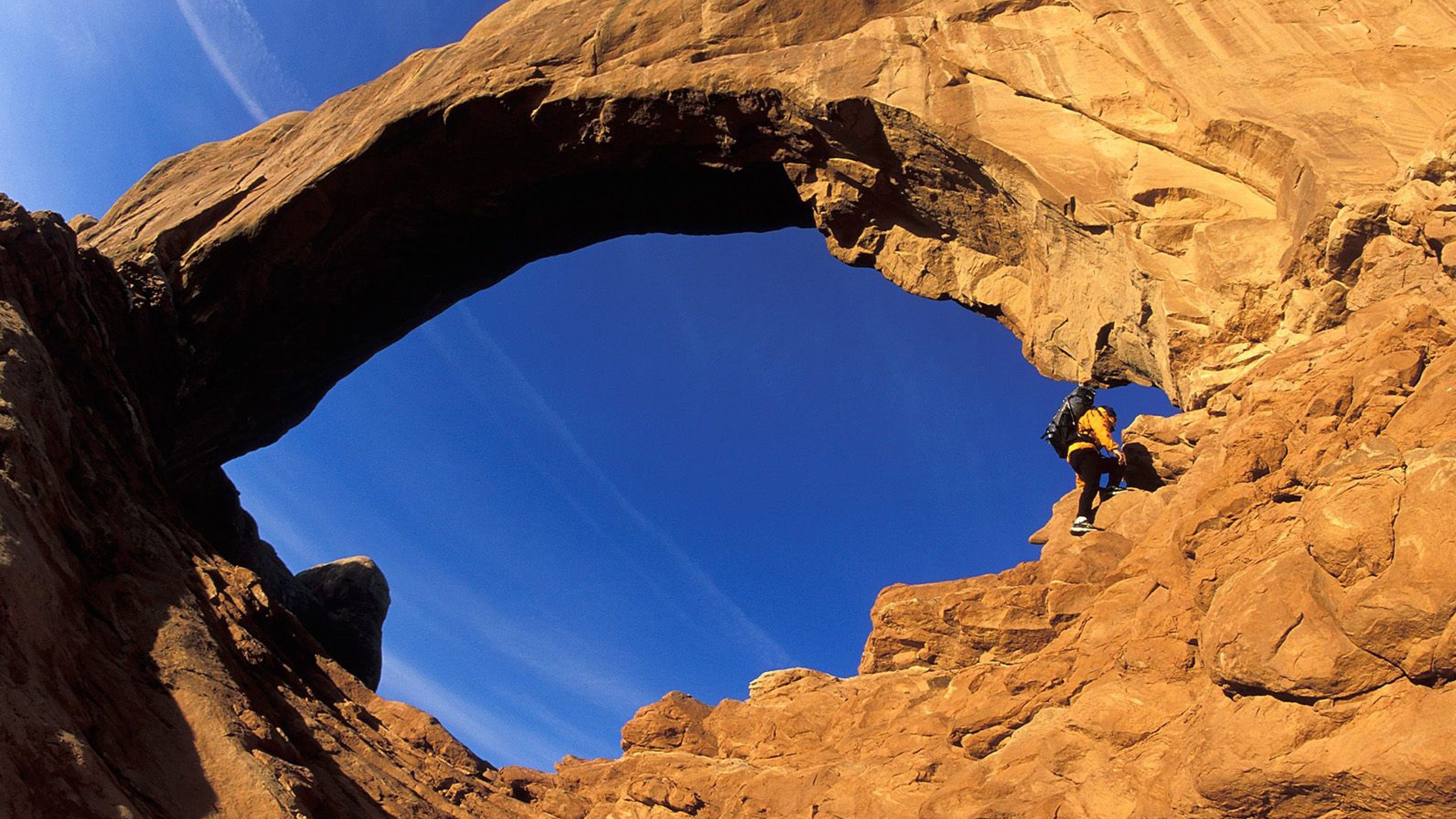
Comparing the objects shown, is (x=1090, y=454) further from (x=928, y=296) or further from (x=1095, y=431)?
(x=928, y=296)

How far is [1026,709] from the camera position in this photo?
1023 centimetres

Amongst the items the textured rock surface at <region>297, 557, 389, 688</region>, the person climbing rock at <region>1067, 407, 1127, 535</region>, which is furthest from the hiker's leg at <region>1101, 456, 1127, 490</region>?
the textured rock surface at <region>297, 557, 389, 688</region>

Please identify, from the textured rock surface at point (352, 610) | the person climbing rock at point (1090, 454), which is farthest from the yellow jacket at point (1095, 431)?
the textured rock surface at point (352, 610)

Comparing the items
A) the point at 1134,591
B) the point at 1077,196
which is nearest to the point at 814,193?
the point at 1077,196

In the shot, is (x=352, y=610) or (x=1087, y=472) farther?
(x=352, y=610)

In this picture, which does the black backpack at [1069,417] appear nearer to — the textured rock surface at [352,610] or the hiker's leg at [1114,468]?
the hiker's leg at [1114,468]

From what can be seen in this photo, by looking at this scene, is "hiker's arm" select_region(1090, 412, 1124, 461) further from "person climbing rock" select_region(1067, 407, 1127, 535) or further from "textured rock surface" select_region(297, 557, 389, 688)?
"textured rock surface" select_region(297, 557, 389, 688)

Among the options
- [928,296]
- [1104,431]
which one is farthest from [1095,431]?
[928,296]

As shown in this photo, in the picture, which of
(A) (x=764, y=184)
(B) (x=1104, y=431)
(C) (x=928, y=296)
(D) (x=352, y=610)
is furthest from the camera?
(D) (x=352, y=610)

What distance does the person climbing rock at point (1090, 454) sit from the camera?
41.8 ft

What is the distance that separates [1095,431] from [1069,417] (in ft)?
2.01

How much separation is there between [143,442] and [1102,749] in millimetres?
15477

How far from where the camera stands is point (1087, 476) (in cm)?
1286

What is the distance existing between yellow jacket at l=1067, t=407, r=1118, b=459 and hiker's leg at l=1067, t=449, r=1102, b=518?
9 centimetres
